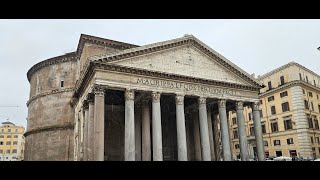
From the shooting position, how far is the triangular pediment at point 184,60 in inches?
727

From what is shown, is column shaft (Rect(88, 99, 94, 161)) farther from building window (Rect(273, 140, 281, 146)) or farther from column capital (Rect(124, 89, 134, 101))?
building window (Rect(273, 140, 281, 146))

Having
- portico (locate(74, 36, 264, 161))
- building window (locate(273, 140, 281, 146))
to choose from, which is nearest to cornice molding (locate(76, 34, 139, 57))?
portico (locate(74, 36, 264, 161))

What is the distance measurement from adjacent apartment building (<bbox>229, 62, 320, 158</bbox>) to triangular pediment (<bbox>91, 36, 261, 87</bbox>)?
9.69m

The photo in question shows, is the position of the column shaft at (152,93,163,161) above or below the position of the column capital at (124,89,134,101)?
below

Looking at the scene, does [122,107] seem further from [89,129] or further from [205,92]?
[205,92]

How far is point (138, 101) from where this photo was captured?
2122 cm

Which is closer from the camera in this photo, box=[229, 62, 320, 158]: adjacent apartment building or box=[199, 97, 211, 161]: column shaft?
box=[199, 97, 211, 161]: column shaft

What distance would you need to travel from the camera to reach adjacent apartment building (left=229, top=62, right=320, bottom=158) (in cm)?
2920

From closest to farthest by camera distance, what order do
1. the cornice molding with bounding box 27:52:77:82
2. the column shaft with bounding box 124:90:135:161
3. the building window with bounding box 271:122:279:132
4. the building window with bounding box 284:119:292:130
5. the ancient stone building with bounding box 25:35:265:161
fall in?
the column shaft with bounding box 124:90:135:161
the ancient stone building with bounding box 25:35:265:161
the cornice molding with bounding box 27:52:77:82
the building window with bounding box 284:119:292:130
the building window with bounding box 271:122:279:132

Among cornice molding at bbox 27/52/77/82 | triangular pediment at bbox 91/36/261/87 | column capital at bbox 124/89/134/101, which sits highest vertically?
cornice molding at bbox 27/52/77/82

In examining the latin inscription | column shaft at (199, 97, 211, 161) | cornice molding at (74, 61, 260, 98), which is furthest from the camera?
column shaft at (199, 97, 211, 161)

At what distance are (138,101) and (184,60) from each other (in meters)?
4.70

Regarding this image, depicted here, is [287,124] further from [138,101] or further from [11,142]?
[11,142]

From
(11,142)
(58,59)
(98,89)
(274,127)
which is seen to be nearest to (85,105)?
(98,89)
